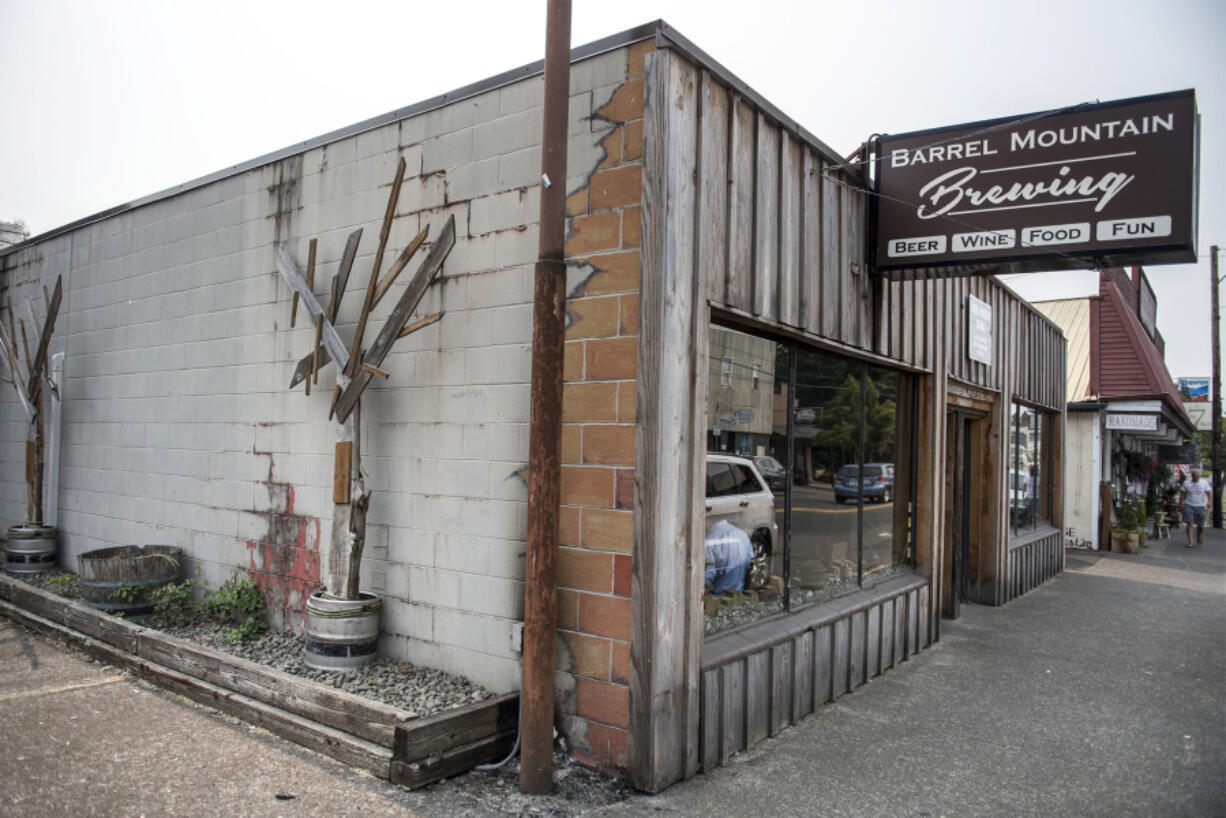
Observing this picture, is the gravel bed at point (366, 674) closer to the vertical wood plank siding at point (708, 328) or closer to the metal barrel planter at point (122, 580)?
the metal barrel planter at point (122, 580)

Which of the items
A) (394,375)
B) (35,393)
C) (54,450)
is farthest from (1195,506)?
(35,393)

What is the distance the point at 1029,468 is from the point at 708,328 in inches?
380

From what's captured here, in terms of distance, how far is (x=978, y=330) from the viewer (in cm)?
949

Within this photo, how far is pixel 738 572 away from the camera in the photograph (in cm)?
561

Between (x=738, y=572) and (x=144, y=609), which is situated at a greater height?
(x=738, y=572)

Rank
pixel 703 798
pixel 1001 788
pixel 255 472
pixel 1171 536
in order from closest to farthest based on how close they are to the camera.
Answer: pixel 703 798
pixel 1001 788
pixel 255 472
pixel 1171 536

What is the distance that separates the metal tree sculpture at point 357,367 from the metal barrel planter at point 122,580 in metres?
2.04

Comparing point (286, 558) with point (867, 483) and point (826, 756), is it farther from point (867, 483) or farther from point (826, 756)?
point (867, 483)

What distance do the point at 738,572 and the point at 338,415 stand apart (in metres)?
2.82

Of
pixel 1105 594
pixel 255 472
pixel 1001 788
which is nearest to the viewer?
pixel 1001 788

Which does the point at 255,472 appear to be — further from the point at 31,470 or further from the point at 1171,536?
the point at 1171,536

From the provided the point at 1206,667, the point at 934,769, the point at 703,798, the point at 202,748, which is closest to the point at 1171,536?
the point at 1206,667

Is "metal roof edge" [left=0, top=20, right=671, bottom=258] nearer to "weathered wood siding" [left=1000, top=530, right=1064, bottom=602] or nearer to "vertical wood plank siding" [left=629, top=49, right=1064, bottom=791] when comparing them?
"vertical wood plank siding" [left=629, top=49, right=1064, bottom=791]

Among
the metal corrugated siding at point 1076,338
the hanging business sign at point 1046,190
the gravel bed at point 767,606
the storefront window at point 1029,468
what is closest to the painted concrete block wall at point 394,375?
the gravel bed at point 767,606
